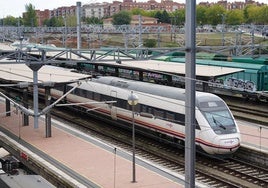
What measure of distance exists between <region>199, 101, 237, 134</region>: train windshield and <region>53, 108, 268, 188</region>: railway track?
4.60ft

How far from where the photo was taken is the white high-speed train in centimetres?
1730

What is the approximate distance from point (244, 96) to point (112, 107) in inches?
494

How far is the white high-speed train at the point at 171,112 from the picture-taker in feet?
56.7

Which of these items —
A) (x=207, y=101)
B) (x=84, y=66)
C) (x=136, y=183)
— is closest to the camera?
(x=136, y=183)

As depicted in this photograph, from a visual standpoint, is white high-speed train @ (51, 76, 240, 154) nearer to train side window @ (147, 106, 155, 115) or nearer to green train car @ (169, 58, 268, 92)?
train side window @ (147, 106, 155, 115)

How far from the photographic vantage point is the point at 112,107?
23.4 metres

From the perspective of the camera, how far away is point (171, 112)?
61.8ft

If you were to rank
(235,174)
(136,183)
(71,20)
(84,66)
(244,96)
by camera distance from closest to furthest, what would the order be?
(136,183)
(235,174)
(244,96)
(84,66)
(71,20)

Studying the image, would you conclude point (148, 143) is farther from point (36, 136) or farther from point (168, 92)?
point (36, 136)

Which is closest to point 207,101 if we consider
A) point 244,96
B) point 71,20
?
point 244,96

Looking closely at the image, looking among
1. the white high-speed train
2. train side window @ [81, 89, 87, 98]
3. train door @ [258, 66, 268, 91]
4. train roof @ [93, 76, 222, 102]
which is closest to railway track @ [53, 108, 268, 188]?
the white high-speed train

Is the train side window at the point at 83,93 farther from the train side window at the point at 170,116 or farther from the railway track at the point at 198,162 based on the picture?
the train side window at the point at 170,116

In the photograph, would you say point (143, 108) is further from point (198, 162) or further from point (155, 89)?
point (198, 162)

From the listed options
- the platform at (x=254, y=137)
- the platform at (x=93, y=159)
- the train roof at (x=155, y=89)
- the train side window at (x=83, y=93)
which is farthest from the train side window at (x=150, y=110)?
the train side window at (x=83, y=93)
